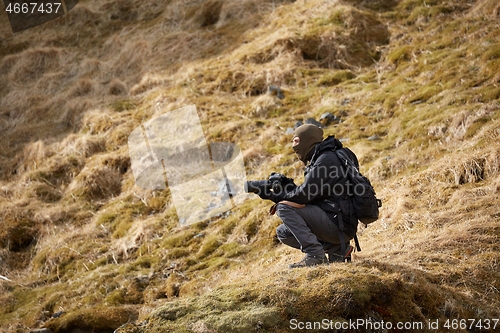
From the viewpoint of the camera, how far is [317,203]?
682 centimetres

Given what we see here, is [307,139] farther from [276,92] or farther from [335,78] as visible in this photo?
[335,78]

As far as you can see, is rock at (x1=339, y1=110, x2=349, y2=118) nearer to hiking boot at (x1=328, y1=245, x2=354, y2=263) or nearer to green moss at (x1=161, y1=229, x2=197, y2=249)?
green moss at (x1=161, y1=229, x2=197, y2=249)

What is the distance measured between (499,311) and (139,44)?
18.8 metres

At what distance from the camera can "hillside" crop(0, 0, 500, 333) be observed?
5.68 m

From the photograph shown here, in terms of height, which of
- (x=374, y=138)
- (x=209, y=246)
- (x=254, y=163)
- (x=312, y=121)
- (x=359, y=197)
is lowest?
(x=209, y=246)

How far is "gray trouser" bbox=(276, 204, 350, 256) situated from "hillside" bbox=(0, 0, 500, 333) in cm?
70

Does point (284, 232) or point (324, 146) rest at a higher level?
point (324, 146)

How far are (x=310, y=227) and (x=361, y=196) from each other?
808 millimetres

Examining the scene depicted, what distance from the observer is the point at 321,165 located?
652 centimetres

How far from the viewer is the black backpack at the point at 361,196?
6316 millimetres

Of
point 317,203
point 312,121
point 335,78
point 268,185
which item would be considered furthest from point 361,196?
point 335,78

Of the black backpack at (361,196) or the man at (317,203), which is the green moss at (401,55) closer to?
the man at (317,203)

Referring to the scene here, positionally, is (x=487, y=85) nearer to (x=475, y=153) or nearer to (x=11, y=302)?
(x=475, y=153)

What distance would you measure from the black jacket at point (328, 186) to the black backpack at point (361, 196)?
61 millimetres
